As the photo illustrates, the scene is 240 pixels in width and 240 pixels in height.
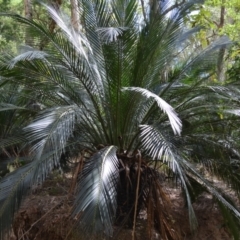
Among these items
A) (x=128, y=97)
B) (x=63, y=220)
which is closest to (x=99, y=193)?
(x=128, y=97)

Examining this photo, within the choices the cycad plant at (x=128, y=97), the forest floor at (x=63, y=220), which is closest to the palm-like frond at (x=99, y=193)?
the cycad plant at (x=128, y=97)

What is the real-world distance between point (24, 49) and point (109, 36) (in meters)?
1.52

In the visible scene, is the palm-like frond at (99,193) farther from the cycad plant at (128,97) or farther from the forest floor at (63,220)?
the forest floor at (63,220)

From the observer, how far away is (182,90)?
5.12 meters

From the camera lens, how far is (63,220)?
208 inches

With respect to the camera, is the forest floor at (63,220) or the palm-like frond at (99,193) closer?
the palm-like frond at (99,193)

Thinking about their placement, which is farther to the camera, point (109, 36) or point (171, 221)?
point (171, 221)

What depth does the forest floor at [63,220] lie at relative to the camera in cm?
523

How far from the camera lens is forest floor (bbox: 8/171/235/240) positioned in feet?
17.2

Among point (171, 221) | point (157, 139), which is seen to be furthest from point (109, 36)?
point (171, 221)

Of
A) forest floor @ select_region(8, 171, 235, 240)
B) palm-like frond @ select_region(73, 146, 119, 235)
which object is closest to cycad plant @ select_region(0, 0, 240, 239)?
palm-like frond @ select_region(73, 146, 119, 235)

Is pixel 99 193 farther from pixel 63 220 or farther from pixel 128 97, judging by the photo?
pixel 63 220

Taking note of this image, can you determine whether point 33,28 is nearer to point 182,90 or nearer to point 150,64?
point 150,64

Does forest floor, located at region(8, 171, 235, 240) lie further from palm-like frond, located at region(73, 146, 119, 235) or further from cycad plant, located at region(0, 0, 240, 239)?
palm-like frond, located at region(73, 146, 119, 235)
